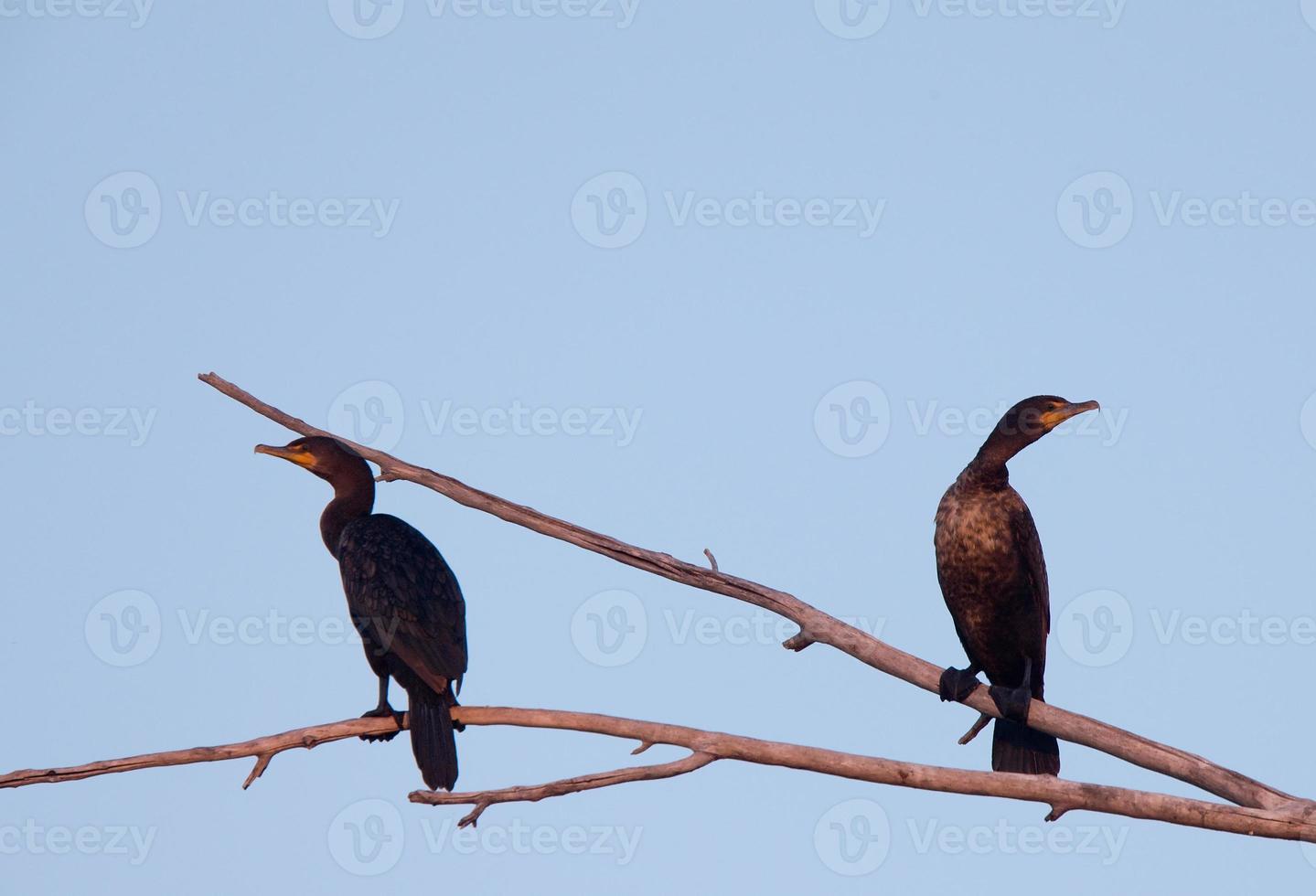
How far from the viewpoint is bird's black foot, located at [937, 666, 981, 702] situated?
23.8 ft

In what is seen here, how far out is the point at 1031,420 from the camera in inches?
304

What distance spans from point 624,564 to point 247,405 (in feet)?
6.17

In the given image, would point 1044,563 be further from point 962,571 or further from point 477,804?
point 477,804

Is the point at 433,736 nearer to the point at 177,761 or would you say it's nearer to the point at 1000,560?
the point at 177,761

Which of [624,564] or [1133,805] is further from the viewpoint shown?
[624,564]

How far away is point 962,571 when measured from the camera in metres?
7.93

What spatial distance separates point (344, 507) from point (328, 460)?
259mm

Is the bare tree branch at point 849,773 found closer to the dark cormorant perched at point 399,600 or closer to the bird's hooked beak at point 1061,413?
the dark cormorant perched at point 399,600

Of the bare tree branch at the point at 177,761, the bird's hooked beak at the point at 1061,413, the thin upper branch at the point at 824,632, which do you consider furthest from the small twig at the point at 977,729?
the bare tree branch at the point at 177,761

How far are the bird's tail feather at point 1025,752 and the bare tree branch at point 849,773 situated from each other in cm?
133

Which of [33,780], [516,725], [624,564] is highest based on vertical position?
[624,564]

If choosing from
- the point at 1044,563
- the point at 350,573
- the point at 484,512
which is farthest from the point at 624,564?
the point at 1044,563

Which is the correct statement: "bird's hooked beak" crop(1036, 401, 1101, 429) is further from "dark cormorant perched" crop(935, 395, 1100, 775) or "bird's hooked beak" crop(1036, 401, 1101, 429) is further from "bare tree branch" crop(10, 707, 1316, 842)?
"bare tree branch" crop(10, 707, 1316, 842)

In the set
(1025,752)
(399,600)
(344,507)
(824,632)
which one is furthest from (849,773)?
(344,507)
